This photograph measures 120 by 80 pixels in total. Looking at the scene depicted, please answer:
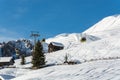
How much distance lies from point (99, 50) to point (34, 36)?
2254 cm

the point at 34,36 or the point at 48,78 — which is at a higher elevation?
the point at 34,36

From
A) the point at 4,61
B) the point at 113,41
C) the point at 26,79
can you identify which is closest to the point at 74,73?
the point at 26,79

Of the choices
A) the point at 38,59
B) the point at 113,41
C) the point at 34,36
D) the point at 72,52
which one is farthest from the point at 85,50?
the point at 38,59

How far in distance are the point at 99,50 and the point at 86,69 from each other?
46.0 meters

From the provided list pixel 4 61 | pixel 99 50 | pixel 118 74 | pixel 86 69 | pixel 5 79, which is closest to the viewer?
pixel 118 74

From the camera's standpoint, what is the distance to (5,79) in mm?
49125

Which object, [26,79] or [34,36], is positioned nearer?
[26,79]

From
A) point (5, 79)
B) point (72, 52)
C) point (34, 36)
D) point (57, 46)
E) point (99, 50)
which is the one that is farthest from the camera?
point (57, 46)

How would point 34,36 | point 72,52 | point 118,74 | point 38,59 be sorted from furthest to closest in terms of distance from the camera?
1. point 34,36
2. point 72,52
3. point 38,59
4. point 118,74

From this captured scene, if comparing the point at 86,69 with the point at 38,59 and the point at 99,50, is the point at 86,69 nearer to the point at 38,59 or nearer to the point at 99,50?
the point at 38,59

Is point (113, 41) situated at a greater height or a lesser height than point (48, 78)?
greater

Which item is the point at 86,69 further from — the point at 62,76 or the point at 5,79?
the point at 5,79

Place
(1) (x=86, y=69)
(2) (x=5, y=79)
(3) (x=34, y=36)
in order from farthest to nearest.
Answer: (3) (x=34, y=36) < (2) (x=5, y=79) < (1) (x=86, y=69)

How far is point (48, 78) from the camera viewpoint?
135 feet
